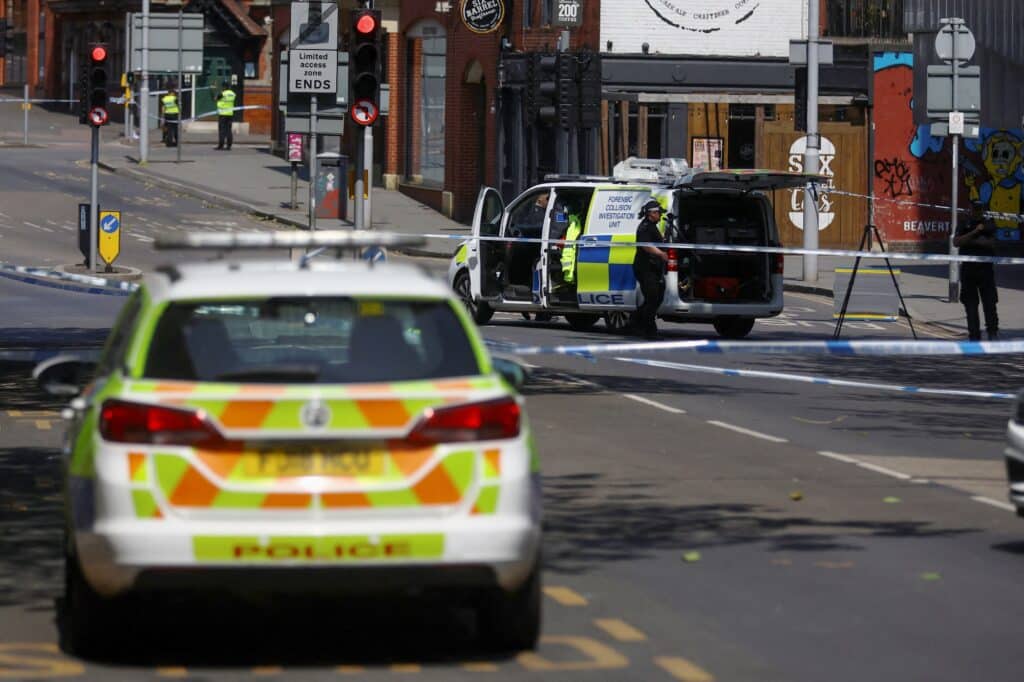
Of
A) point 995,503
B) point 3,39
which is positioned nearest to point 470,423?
point 995,503

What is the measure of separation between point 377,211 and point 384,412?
3985cm

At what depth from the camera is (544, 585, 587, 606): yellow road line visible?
8980mm

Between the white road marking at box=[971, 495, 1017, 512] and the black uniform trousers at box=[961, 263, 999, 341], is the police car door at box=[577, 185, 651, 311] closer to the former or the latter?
the black uniform trousers at box=[961, 263, 999, 341]

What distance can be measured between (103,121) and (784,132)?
14.6m

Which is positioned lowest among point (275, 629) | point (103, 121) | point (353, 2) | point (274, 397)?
point (275, 629)

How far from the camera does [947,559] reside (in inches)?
401

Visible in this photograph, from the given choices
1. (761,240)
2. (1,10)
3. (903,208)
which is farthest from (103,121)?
(1,10)

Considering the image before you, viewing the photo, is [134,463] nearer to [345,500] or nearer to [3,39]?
[345,500]

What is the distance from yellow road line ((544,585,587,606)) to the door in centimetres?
1739

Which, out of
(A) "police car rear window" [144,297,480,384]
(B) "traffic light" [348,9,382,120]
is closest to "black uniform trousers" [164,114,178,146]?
(B) "traffic light" [348,9,382,120]

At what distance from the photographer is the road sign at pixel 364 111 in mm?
24078

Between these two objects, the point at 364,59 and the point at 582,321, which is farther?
the point at 582,321

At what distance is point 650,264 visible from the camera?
80.6ft

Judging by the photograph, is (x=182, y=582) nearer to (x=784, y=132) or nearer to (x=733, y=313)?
(x=733, y=313)
